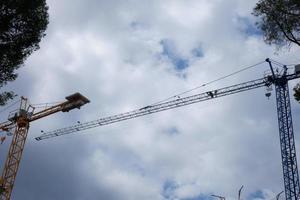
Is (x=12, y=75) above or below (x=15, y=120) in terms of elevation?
below

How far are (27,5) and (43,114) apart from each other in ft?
163

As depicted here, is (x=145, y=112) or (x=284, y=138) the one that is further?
(x=145, y=112)

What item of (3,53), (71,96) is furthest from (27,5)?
(71,96)

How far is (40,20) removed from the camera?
18.1 m

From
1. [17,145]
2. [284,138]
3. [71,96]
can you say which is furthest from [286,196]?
[17,145]

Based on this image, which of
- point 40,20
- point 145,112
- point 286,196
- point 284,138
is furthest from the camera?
point 145,112

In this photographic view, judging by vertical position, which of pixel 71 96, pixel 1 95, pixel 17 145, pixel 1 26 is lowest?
pixel 1 95

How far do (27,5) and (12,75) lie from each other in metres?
2.64

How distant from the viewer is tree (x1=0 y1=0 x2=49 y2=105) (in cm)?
1720

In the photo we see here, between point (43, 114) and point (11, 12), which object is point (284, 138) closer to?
point (43, 114)

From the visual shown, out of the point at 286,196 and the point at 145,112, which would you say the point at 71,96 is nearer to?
the point at 145,112

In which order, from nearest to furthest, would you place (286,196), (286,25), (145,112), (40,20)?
(286,25), (40,20), (286,196), (145,112)

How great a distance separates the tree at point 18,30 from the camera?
17203 mm

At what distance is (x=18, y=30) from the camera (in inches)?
695
